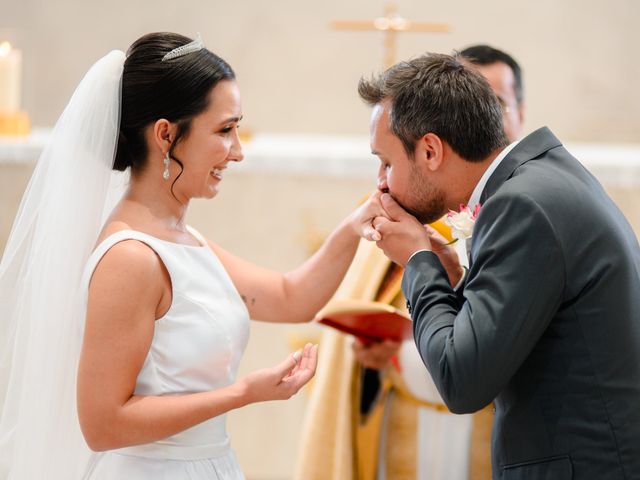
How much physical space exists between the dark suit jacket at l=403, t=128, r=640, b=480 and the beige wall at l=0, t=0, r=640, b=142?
4123mm

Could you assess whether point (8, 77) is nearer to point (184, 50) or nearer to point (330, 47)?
point (330, 47)

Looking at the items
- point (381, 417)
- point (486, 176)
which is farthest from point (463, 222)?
point (381, 417)

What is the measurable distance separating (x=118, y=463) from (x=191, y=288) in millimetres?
541

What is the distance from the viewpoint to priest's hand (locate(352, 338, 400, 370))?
3373 mm

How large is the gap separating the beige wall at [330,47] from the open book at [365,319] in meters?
3.22

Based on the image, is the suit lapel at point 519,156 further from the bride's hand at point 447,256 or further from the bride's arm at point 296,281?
the bride's arm at point 296,281

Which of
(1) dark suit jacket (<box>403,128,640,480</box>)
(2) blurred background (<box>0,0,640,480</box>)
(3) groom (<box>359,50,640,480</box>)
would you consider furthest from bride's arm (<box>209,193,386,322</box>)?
(2) blurred background (<box>0,0,640,480</box>)

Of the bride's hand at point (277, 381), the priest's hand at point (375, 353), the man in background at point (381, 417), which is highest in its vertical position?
the bride's hand at point (277, 381)

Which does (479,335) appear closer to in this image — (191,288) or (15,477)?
(191,288)

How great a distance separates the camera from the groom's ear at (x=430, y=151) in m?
2.50

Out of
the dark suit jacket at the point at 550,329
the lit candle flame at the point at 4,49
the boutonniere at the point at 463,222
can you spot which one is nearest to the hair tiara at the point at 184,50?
the boutonniere at the point at 463,222

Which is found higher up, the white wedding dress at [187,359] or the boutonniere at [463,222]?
the boutonniere at [463,222]

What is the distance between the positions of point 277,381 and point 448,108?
846 mm

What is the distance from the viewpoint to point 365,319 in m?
3.14
